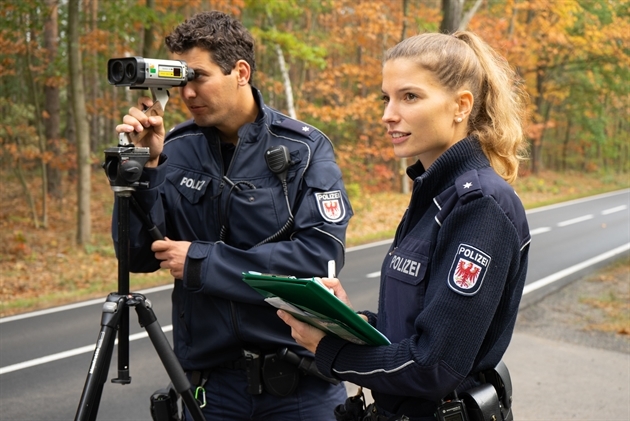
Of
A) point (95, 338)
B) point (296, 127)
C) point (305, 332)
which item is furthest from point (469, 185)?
point (95, 338)

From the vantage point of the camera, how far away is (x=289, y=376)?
2.53 meters

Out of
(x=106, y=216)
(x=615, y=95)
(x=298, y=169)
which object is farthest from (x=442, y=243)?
(x=615, y=95)

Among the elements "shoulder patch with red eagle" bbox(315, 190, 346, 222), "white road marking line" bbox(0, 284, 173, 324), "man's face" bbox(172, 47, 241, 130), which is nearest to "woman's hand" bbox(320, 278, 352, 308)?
"shoulder patch with red eagle" bbox(315, 190, 346, 222)

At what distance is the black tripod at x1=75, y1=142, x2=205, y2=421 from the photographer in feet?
7.41

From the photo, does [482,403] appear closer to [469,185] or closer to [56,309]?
[469,185]

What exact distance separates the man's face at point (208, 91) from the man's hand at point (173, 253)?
18.6 inches

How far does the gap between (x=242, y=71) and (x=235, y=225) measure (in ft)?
1.89

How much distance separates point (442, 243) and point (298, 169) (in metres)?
0.97

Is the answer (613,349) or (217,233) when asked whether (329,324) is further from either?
(613,349)

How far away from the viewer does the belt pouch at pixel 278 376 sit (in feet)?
8.17

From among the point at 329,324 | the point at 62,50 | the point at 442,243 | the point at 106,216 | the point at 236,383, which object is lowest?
the point at 106,216

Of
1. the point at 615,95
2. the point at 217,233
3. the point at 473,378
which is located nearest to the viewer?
the point at 473,378

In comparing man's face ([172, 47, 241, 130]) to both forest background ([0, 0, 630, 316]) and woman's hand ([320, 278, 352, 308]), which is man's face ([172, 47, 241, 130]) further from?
forest background ([0, 0, 630, 316])

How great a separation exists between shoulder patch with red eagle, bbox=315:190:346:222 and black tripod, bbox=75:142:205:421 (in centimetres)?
63
